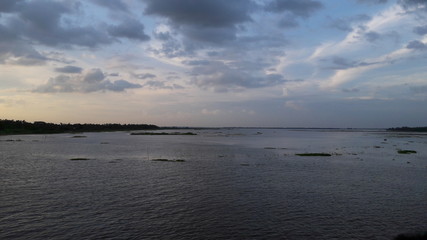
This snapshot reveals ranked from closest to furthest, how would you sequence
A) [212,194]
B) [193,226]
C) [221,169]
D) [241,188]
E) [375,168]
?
[193,226] < [212,194] < [241,188] < [221,169] < [375,168]

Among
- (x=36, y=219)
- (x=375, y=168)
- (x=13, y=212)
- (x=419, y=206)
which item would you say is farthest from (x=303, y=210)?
(x=375, y=168)

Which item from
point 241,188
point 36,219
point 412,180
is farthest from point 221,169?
point 36,219

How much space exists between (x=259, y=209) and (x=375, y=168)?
103 ft

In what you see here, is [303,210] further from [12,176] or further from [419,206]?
[12,176]

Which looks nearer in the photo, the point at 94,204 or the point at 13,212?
the point at 13,212

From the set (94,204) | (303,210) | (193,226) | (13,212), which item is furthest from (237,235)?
(13,212)

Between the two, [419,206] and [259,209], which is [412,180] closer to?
[419,206]

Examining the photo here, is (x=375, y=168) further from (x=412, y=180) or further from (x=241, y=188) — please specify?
(x=241, y=188)

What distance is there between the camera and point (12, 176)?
3528 centimetres

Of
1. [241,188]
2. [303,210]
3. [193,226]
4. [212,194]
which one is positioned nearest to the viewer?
[193,226]

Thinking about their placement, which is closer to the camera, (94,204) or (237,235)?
(237,235)

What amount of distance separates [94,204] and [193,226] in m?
9.01

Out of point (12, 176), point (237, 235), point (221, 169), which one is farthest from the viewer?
point (221, 169)

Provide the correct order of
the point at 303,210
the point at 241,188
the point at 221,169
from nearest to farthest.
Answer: the point at 303,210 < the point at 241,188 < the point at 221,169
